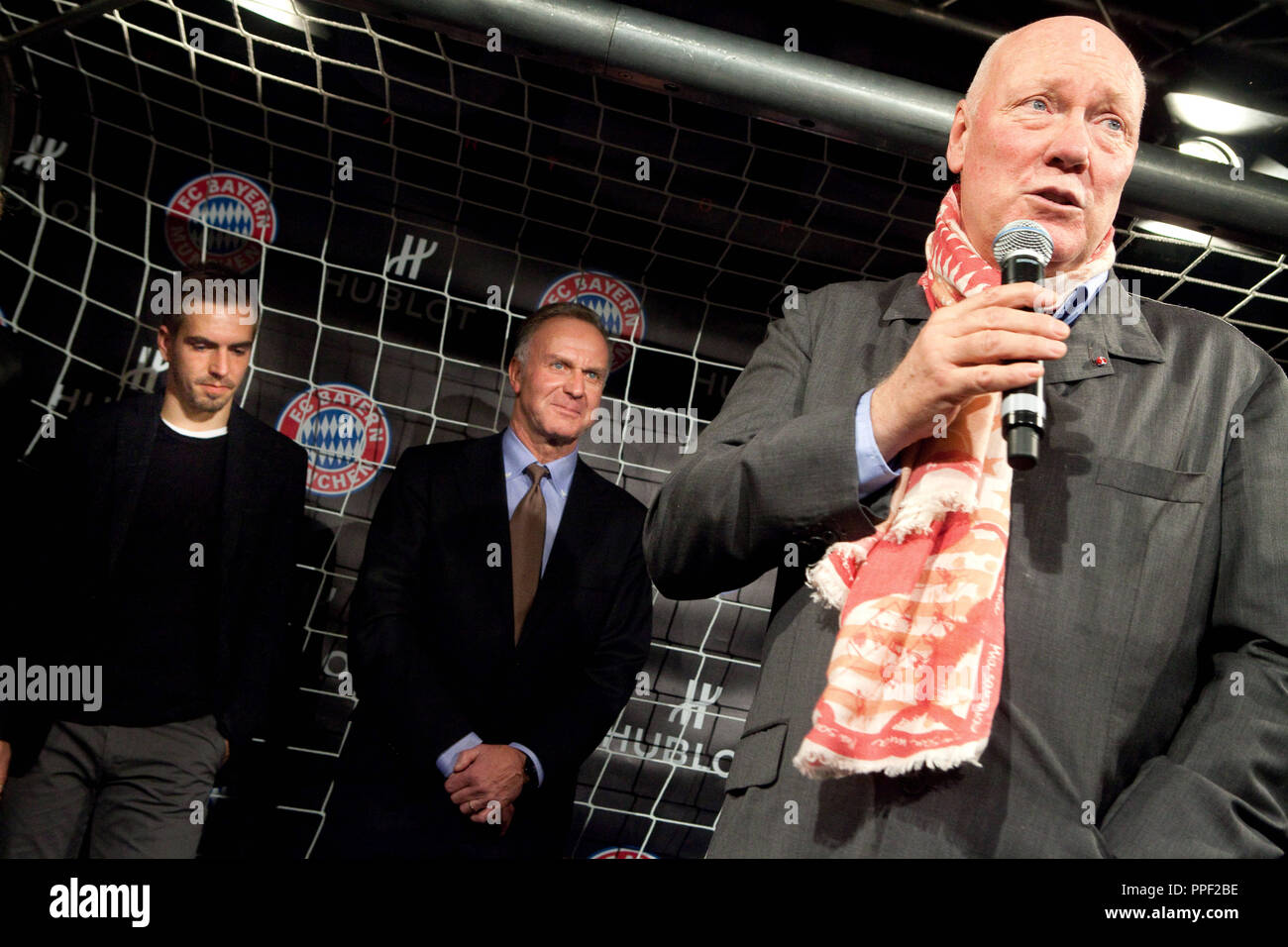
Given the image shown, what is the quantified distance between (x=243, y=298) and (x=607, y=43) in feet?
3.91

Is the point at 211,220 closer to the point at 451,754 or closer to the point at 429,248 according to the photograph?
the point at 429,248

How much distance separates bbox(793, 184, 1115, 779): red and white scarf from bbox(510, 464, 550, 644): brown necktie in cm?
148

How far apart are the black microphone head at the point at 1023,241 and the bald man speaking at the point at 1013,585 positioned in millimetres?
34

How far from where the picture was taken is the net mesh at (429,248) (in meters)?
2.57

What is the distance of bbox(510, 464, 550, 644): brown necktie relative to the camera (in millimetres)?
2500

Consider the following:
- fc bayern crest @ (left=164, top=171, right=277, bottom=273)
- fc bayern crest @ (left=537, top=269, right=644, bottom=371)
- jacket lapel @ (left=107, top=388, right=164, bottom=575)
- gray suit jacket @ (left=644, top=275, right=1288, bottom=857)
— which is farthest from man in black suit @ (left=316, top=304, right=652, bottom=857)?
gray suit jacket @ (left=644, top=275, right=1288, bottom=857)

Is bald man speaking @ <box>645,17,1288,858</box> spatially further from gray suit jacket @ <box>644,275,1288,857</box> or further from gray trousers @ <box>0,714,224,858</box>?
gray trousers @ <box>0,714,224,858</box>

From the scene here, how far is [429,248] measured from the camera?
9.25ft

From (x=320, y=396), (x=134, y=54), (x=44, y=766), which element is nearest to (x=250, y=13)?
(x=134, y=54)

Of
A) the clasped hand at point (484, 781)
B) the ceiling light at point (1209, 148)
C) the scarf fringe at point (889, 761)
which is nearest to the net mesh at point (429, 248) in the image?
the ceiling light at point (1209, 148)

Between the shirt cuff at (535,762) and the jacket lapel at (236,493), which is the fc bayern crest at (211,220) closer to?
the jacket lapel at (236,493)

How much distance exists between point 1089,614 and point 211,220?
242 centimetres

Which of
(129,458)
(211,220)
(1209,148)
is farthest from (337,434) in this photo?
(1209,148)
